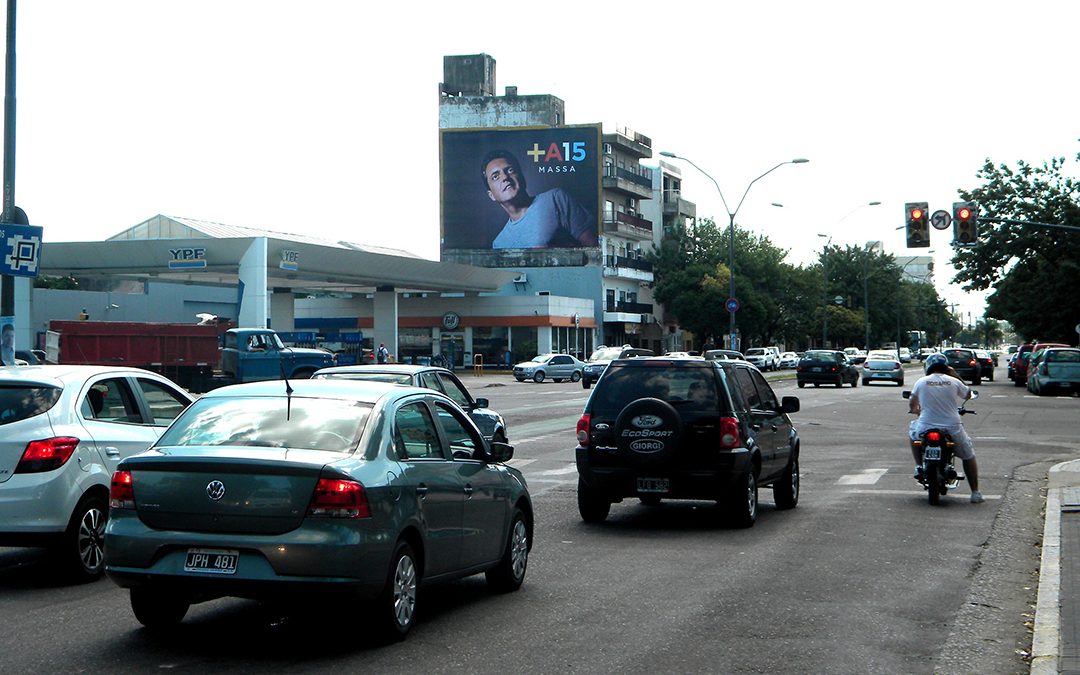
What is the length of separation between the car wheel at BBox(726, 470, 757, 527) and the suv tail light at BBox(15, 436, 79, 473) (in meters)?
6.25

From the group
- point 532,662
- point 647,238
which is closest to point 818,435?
point 532,662

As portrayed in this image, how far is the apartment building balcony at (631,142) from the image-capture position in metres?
98.4

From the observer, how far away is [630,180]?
100125 millimetres

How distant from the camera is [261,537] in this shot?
695 centimetres

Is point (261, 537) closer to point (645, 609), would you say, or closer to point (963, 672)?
point (645, 609)

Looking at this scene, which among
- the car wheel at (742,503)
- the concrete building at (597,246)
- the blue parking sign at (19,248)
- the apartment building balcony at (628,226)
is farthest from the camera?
the apartment building balcony at (628,226)

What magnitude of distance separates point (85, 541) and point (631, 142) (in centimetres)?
9317

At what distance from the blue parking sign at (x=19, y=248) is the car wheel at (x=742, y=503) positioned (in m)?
10.00


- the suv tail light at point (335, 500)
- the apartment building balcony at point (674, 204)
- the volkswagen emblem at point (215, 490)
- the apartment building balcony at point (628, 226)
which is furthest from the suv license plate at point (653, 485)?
the apartment building balcony at point (674, 204)

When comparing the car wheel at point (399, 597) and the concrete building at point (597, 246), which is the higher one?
the concrete building at point (597, 246)

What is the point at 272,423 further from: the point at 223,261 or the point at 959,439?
the point at 223,261

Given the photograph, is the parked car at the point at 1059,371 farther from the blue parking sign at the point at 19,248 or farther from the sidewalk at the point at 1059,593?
the blue parking sign at the point at 19,248

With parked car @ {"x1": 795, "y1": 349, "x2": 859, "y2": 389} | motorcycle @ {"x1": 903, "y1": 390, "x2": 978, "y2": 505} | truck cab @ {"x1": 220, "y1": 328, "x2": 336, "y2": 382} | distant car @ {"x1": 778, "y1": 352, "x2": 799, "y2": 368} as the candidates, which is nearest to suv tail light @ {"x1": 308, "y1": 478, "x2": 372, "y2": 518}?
motorcycle @ {"x1": 903, "y1": 390, "x2": 978, "y2": 505}

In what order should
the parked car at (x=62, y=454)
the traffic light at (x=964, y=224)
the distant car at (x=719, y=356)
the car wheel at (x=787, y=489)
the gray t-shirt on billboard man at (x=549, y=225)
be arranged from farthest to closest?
the gray t-shirt on billboard man at (x=549, y=225), the traffic light at (x=964, y=224), the car wheel at (x=787, y=489), the distant car at (x=719, y=356), the parked car at (x=62, y=454)
